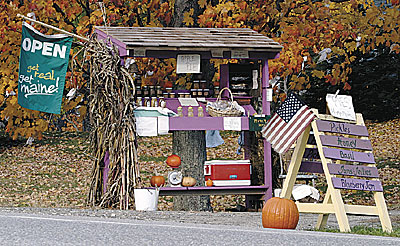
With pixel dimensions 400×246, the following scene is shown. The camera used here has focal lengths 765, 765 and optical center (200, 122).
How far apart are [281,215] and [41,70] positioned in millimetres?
5691

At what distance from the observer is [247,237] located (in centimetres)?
750

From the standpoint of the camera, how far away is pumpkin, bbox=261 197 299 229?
29.9ft

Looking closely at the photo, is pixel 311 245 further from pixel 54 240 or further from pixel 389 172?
pixel 389 172

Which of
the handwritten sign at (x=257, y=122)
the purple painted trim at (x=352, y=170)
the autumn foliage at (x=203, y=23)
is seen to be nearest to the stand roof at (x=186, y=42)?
the handwritten sign at (x=257, y=122)

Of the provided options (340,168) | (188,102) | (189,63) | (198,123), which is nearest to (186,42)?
(189,63)

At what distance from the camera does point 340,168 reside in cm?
957

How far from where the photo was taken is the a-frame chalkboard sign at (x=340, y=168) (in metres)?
9.41

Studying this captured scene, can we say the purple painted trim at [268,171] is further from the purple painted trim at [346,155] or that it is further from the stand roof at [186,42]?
the purple painted trim at [346,155]

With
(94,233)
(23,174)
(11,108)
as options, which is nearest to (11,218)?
(94,233)

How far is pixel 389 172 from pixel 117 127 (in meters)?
11.2

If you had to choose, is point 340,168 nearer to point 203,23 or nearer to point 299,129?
point 299,129

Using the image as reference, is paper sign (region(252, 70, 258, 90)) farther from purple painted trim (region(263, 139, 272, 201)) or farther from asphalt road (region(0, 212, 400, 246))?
asphalt road (region(0, 212, 400, 246))

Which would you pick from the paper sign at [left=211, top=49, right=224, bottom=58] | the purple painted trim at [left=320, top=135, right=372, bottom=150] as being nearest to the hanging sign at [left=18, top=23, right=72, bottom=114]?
the paper sign at [left=211, top=49, right=224, bottom=58]

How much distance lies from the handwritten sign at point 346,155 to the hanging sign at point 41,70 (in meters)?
5.17
